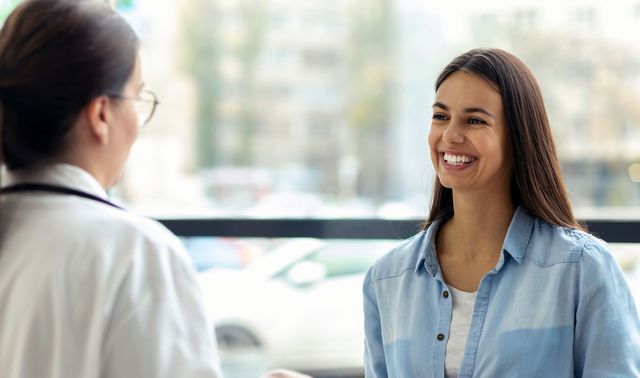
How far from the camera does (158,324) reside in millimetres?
1003

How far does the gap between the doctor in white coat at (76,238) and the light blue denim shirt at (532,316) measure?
0.65 metres

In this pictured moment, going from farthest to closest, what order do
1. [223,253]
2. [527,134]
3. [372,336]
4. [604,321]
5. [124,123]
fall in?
[223,253] → [372,336] → [527,134] → [604,321] → [124,123]

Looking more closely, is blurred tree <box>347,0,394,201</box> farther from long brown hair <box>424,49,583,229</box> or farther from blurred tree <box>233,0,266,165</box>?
long brown hair <box>424,49,583,229</box>

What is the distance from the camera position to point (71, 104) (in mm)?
1031

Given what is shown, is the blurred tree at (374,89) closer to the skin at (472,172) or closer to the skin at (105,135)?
the skin at (472,172)

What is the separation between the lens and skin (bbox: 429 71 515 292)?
1577mm

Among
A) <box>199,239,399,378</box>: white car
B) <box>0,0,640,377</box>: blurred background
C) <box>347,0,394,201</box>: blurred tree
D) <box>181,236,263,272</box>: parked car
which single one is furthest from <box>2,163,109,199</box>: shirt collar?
<box>347,0,394,201</box>: blurred tree

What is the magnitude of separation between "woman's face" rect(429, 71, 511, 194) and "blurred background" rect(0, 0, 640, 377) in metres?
5.60

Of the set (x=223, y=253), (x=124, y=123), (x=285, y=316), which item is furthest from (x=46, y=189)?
(x=223, y=253)

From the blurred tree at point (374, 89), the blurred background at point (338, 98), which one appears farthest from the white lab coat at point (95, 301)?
the blurred tree at point (374, 89)

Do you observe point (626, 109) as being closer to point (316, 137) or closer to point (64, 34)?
point (316, 137)

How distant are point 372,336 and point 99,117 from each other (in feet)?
2.89

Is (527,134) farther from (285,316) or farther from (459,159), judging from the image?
(285,316)

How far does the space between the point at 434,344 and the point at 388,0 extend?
21.8 feet
